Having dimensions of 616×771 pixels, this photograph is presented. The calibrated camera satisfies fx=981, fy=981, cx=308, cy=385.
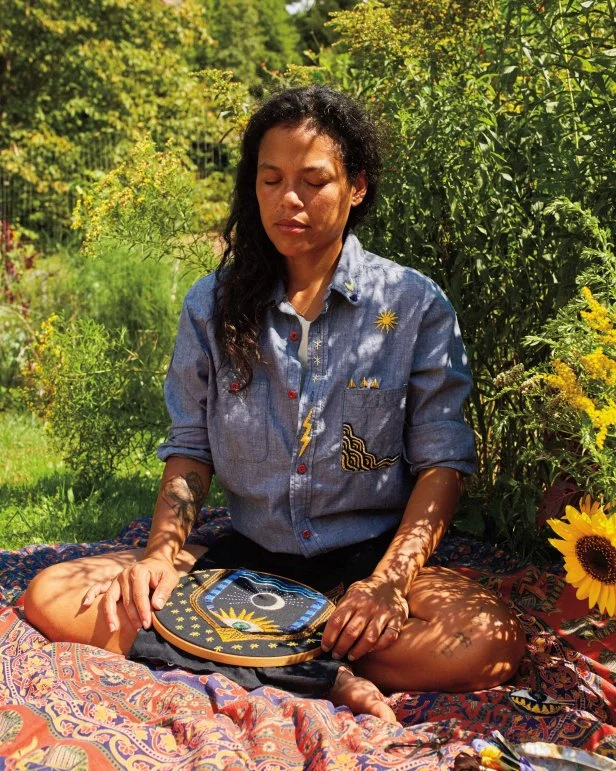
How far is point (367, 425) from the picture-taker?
272cm

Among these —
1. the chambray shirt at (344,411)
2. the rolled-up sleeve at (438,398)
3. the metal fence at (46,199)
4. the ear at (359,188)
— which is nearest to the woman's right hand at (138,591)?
the chambray shirt at (344,411)

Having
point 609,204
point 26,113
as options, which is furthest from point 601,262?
point 26,113

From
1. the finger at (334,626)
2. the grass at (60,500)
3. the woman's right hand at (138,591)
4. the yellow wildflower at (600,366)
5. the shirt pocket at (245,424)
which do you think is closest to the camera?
the yellow wildflower at (600,366)

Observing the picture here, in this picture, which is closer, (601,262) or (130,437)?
(601,262)

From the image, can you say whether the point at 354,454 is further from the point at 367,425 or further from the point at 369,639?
the point at 369,639

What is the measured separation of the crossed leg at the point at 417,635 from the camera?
2.33m

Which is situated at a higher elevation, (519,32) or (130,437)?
(519,32)

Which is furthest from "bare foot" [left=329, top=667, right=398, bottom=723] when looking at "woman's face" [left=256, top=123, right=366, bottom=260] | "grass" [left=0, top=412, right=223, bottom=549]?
"grass" [left=0, top=412, right=223, bottom=549]

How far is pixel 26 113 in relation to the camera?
405 inches

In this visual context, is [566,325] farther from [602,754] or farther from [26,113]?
[26,113]

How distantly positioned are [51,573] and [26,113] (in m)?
8.71

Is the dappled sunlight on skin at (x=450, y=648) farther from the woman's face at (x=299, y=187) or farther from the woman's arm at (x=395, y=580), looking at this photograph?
the woman's face at (x=299, y=187)

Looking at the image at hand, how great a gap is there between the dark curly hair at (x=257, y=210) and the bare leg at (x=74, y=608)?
2.16ft

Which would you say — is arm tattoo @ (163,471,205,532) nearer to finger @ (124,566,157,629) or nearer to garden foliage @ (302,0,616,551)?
finger @ (124,566,157,629)
